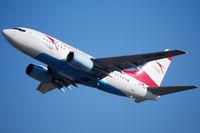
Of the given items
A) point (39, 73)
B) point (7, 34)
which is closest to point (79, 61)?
point (39, 73)

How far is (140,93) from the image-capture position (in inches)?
1277

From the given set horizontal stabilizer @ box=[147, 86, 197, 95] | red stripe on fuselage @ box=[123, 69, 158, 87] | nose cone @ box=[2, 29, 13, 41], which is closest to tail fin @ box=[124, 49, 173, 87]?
red stripe on fuselage @ box=[123, 69, 158, 87]

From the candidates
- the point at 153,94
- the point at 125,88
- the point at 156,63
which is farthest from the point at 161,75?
the point at 125,88

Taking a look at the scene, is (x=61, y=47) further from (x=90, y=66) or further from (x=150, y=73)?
(x=150, y=73)

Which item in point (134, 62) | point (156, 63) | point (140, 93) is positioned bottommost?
point (140, 93)

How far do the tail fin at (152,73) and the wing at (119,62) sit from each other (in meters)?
3.47

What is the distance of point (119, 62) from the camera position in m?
29.0

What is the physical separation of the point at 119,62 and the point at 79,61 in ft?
13.4

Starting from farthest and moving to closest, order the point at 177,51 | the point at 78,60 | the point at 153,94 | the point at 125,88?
the point at 153,94 < the point at 125,88 < the point at 78,60 < the point at 177,51

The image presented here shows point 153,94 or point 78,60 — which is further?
point 153,94

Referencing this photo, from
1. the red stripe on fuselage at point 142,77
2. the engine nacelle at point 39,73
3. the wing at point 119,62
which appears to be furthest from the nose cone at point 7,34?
the red stripe on fuselage at point 142,77

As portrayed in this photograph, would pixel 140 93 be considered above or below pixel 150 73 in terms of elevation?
below

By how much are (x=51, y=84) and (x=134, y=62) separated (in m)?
12.5

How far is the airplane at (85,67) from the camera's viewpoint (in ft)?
90.7
